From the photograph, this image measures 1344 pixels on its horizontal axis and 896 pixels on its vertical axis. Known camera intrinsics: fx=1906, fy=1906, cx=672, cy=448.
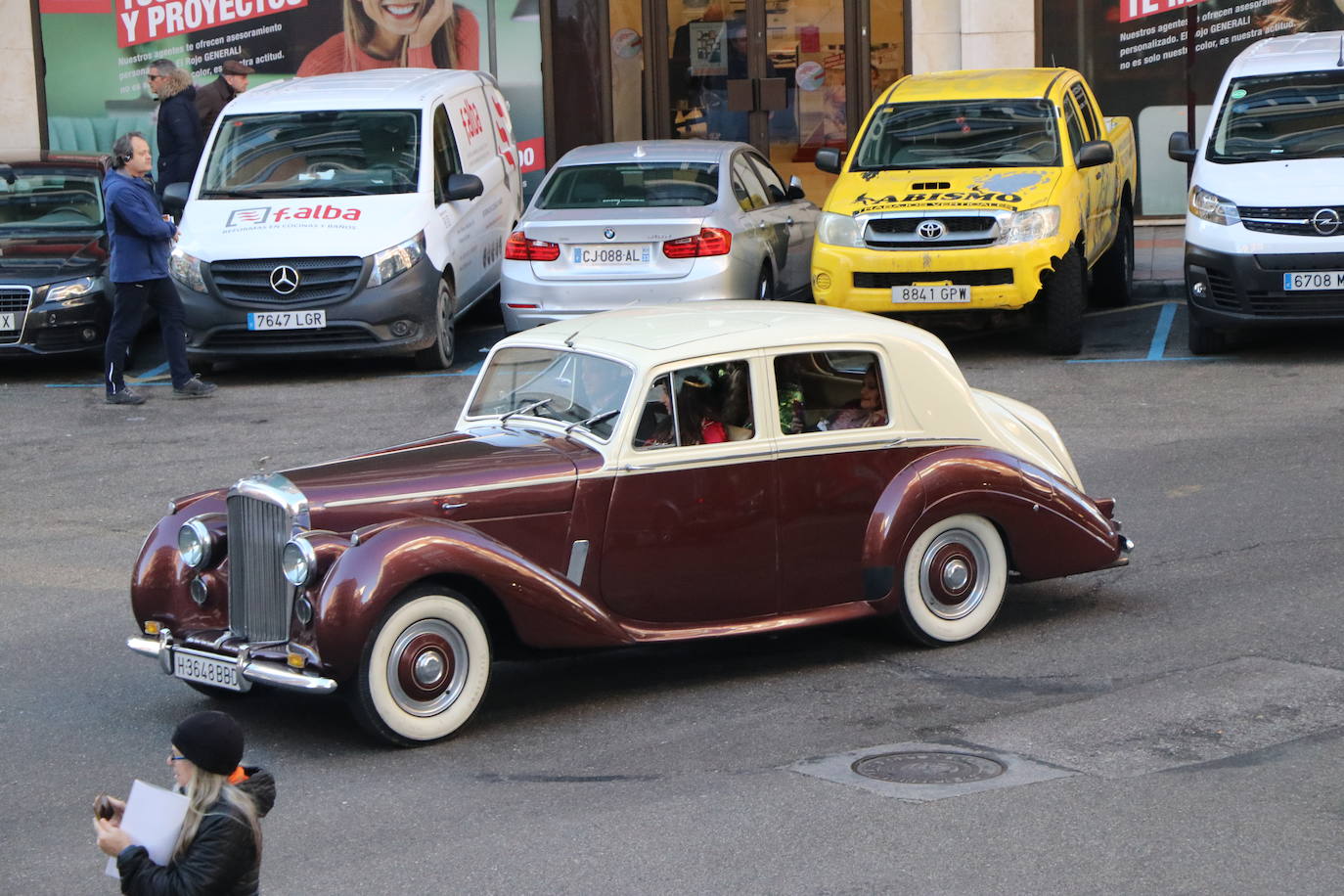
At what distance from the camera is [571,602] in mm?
6957

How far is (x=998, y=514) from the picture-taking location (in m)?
7.92

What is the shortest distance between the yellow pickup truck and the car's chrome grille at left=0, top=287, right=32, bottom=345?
593 centimetres

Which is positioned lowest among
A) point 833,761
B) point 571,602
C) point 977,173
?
point 833,761

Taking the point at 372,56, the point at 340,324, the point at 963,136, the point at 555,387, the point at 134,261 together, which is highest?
the point at 372,56

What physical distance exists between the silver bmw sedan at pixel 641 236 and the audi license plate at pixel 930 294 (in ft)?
3.98

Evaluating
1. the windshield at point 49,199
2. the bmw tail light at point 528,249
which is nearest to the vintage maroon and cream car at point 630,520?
the bmw tail light at point 528,249

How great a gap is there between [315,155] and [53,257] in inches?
86.7

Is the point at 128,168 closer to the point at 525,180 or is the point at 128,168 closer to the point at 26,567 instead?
the point at 26,567

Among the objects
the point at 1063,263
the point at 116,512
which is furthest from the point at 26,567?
the point at 1063,263

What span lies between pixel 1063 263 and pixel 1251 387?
160 centimetres

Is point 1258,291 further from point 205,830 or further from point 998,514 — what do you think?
point 205,830

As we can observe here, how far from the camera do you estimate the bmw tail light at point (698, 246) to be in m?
13.8

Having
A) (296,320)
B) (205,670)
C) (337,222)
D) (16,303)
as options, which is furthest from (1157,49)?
(205,670)

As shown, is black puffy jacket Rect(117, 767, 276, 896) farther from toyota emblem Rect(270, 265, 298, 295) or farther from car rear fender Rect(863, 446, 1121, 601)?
toyota emblem Rect(270, 265, 298, 295)
